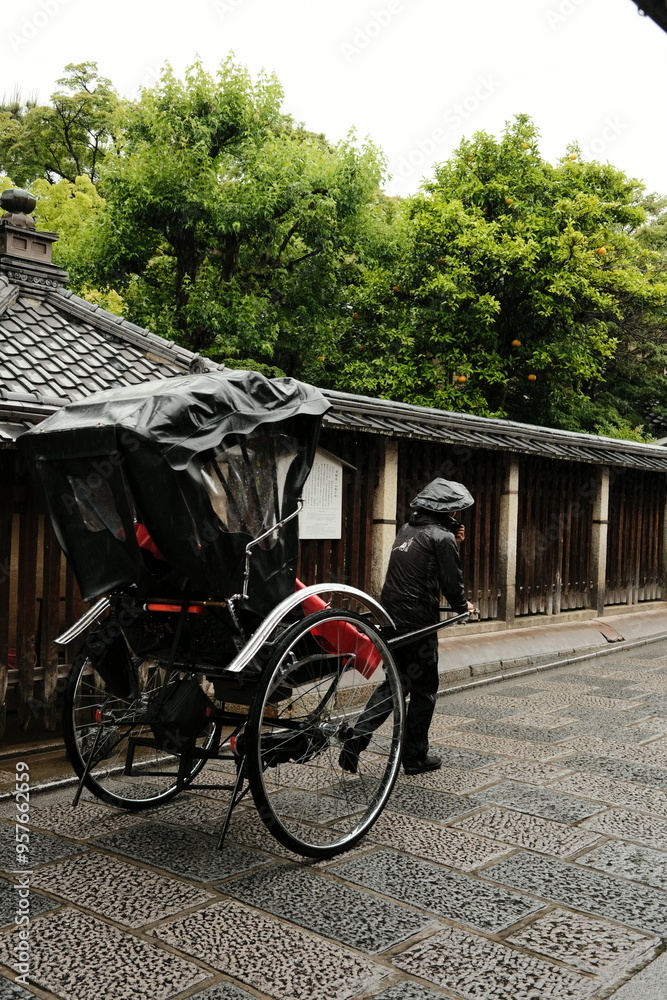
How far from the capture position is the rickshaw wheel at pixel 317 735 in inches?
156

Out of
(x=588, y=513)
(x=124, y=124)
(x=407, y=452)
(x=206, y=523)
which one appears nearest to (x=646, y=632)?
(x=588, y=513)

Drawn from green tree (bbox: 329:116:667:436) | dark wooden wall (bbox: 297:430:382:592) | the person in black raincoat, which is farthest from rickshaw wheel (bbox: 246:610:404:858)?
green tree (bbox: 329:116:667:436)

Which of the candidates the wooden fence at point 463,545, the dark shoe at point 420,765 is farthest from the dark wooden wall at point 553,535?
the dark shoe at point 420,765

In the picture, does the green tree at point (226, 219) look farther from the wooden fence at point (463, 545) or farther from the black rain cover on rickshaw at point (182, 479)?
the black rain cover on rickshaw at point (182, 479)

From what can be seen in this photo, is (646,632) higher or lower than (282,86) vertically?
lower

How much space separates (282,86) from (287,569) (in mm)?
17648

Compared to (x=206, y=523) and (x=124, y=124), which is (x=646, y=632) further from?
(x=124, y=124)

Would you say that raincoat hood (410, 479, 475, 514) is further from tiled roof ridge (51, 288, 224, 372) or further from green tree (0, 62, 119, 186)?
green tree (0, 62, 119, 186)

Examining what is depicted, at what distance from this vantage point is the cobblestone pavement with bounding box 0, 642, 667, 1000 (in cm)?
312

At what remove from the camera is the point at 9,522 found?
6.31 metres

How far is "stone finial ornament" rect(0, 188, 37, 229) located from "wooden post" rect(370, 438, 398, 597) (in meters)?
4.39

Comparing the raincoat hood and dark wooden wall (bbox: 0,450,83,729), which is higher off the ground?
the raincoat hood

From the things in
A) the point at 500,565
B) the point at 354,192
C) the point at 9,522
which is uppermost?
the point at 354,192

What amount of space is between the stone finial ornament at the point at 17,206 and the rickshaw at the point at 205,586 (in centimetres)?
517
